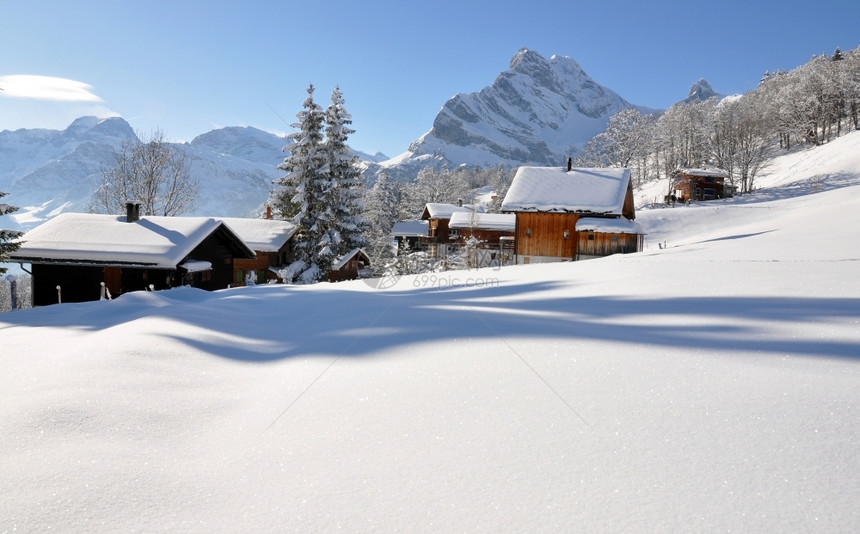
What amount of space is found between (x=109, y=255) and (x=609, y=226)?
24.5 meters

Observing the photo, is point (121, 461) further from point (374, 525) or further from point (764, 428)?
point (764, 428)

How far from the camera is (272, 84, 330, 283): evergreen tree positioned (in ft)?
92.8

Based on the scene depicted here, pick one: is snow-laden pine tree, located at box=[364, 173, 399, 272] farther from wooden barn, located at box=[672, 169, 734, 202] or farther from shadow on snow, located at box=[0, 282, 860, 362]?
shadow on snow, located at box=[0, 282, 860, 362]

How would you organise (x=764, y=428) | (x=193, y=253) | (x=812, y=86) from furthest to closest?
(x=812, y=86) < (x=193, y=253) < (x=764, y=428)

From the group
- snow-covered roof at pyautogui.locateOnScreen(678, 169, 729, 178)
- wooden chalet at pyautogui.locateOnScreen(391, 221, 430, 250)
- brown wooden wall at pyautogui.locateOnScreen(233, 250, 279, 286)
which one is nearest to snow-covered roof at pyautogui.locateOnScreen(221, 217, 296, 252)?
brown wooden wall at pyautogui.locateOnScreen(233, 250, 279, 286)

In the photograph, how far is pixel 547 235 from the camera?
2700 cm

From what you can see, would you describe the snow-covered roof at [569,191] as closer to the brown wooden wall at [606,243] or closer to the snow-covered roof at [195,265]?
the brown wooden wall at [606,243]

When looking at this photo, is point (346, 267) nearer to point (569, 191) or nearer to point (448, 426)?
point (569, 191)

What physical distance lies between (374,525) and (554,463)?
0.79 metres

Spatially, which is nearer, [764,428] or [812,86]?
[764,428]

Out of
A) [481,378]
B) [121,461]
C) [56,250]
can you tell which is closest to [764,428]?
[481,378]

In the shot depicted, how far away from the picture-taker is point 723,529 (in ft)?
4.74

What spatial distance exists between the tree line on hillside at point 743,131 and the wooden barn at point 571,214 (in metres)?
32.8

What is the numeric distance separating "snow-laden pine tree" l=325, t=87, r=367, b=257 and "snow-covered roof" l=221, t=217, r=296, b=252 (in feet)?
11.0
